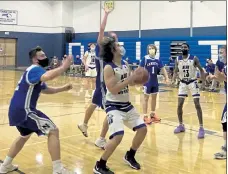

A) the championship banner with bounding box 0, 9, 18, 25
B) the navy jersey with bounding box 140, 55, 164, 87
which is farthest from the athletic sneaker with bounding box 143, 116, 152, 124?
the championship banner with bounding box 0, 9, 18, 25

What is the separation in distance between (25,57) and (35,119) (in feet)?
79.7

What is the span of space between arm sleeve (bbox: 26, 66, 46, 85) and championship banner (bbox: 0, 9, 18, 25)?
23.8 metres

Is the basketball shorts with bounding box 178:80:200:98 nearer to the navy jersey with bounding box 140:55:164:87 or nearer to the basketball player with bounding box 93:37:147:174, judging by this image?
the navy jersey with bounding box 140:55:164:87

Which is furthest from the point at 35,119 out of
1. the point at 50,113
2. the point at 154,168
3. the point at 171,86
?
the point at 171,86

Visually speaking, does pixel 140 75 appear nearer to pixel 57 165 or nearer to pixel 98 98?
pixel 57 165

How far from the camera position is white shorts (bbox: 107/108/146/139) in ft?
14.3

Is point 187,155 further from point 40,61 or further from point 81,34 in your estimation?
point 81,34

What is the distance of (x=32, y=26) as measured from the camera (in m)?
27.4

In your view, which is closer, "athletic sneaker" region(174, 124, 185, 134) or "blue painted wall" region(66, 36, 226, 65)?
"athletic sneaker" region(174, 124, 185, 134)

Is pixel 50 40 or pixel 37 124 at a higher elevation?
pixel 50 40

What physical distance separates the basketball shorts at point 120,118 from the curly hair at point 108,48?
2.01ft

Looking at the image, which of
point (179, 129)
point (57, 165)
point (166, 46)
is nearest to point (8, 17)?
point (166, 46)

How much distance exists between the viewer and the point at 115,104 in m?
4.53

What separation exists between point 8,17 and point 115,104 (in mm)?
23958
